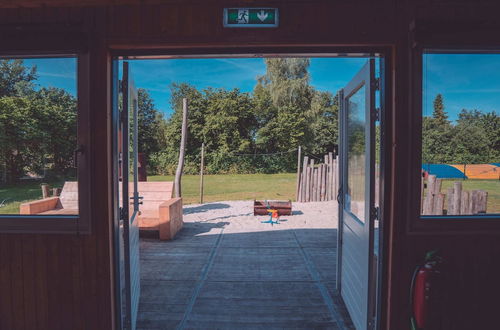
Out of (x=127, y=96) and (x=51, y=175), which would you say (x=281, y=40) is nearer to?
(x=127, y=96)

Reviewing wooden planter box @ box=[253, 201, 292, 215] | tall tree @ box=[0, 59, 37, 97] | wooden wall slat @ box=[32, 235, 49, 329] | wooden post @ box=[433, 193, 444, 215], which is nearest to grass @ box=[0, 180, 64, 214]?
wooden wall slat @ box=[32, 235, 49, 329]

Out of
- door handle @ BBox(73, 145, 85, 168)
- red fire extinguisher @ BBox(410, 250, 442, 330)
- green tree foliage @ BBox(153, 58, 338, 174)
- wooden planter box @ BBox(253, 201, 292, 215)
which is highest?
green tree foliage @ BBox(153, 58, 338, 174)

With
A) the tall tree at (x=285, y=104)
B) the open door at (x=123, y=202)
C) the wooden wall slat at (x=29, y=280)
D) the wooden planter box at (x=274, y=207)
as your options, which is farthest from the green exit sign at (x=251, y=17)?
the tall tree at (x=285, y=104)

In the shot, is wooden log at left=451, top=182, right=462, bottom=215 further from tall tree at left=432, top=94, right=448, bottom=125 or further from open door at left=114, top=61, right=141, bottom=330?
open door at left=114, top=61, right=141, bottom=330

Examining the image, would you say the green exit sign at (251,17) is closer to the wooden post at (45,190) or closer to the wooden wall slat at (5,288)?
the wooden post at (45,190)

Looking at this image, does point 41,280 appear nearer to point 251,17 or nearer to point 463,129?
point 251,17

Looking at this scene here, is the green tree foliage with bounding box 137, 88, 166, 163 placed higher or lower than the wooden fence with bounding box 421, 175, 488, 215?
higher

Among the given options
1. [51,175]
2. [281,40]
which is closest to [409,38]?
[281,40]

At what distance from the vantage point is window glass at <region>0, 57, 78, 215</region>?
8.53 feet

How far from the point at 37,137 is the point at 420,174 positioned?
3561 millimetres

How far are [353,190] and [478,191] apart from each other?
1222 mm

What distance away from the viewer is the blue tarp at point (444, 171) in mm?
2795

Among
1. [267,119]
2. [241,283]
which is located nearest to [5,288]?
[241,283]

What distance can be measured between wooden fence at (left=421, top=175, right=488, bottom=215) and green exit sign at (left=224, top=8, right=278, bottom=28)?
183cm
